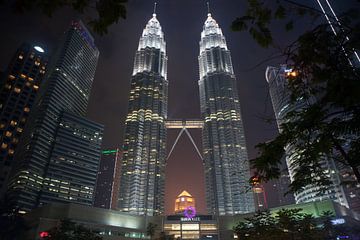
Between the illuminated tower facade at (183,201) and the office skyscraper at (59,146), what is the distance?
5578 centimetres

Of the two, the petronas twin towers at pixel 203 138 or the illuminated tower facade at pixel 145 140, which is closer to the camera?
the petronas twin towers at pixel 203 138

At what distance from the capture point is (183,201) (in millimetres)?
157125

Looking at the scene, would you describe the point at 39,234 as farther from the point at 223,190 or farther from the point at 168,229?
the point at 223,190

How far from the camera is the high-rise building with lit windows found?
108m

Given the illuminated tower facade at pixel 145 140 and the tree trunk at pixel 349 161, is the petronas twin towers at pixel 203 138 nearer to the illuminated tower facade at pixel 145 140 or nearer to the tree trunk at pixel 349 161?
the illuminated tower facade at pixel 145 140

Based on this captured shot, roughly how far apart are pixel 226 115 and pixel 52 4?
149 metres

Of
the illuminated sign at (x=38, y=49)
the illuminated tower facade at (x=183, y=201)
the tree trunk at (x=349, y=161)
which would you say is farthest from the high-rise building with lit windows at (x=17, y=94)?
the tree trunk at (x=349, y=161)

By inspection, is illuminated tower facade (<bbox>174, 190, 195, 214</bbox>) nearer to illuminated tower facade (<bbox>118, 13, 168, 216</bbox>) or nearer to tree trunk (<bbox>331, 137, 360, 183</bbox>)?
illuminated tower facade (<bbox>118, 13, 168, 216</bbox>)

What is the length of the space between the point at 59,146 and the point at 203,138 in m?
85.9

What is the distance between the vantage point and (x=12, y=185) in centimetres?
10581

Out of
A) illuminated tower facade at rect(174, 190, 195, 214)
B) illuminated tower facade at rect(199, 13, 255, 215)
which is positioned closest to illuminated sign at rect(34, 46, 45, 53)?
illuminated tower facade at rect(199, 13, 255, 215)

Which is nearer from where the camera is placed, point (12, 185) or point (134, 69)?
point (12, 185)

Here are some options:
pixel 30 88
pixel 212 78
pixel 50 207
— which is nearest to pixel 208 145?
pixel 212 78

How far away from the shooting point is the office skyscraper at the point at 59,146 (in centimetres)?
11111
